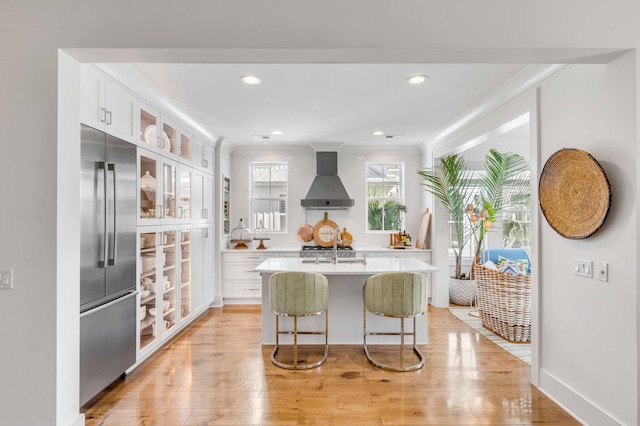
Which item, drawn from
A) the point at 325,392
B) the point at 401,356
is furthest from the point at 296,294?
the point at 401,356

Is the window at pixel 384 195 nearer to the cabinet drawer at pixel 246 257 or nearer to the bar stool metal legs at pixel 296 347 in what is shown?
the cabinet drawer at pixel 246 257

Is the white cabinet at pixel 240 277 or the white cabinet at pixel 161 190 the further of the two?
the white cabinet at pixel 240 277

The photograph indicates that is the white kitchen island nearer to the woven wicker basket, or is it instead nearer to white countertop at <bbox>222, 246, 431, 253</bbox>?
the woven wicker basket

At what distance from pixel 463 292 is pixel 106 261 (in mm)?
4682

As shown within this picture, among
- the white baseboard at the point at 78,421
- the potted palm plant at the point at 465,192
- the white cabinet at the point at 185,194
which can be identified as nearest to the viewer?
the white baseboard at the point at 78,421

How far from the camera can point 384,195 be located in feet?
19.8

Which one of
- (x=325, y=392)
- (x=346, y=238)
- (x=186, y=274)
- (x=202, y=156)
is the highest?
(x=202, y=156)

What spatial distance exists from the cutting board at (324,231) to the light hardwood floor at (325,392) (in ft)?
8.25

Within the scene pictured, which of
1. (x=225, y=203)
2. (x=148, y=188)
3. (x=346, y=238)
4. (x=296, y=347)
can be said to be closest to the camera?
(x=296, y=347)

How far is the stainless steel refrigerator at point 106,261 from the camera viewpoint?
2.28 m

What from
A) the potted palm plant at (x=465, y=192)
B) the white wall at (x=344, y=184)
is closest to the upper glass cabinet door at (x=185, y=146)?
the white wall at (x=344, y=184)

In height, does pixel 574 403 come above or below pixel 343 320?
below

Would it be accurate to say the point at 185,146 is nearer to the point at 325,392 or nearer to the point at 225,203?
the point at 225,203

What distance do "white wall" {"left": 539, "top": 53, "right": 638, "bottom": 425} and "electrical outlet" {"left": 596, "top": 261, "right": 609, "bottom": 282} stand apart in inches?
0.9
